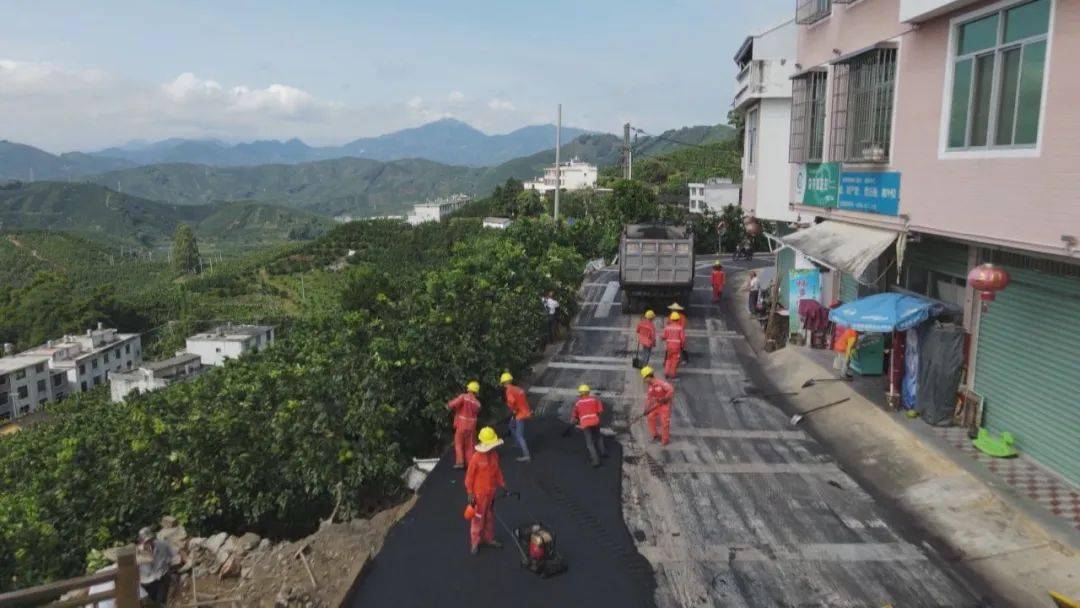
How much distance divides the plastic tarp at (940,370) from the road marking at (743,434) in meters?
1.89

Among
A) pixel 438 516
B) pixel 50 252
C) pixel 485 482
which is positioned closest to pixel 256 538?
pixel 438 516

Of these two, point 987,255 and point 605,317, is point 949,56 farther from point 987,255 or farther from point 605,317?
point 605,317

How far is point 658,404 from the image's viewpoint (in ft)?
35.7

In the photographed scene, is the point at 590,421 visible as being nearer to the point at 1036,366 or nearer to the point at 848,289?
the point at 1036,366

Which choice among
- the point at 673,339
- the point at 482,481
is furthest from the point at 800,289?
the point at 482,481

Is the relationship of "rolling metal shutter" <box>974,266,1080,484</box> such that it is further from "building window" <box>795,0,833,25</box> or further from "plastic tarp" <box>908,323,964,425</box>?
"building window" <box>795,0,833,25</box>

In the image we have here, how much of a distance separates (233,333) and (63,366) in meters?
15.1

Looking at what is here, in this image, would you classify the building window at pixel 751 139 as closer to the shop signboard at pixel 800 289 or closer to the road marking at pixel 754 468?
the shop signboard at pixel 800 289

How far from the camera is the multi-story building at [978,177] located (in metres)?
7.66

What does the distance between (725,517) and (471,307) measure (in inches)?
261

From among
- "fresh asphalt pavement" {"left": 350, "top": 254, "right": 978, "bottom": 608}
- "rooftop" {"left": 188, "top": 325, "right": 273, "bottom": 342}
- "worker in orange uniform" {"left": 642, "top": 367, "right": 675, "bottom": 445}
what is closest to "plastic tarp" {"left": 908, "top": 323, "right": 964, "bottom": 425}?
"fresh asphalt pavement" {"left": 350, "top": 254, "right": 978, "bottom": 608}

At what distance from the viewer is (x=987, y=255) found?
10078mm

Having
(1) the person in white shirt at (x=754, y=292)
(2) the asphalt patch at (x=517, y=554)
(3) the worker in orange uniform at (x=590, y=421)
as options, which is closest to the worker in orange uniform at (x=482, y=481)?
(2) the asphalt patch at (x=517, y=554)

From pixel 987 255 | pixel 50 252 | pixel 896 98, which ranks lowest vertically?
pixel 50 252
